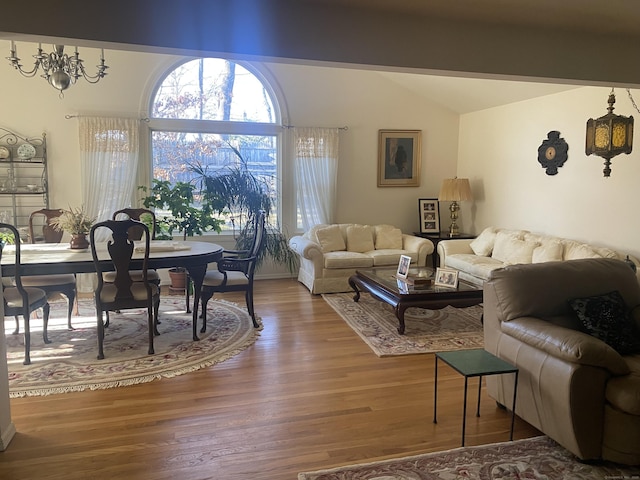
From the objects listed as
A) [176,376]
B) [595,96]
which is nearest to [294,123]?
[595,96]

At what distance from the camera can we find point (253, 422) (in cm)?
274

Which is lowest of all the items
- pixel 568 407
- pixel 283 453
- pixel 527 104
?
pixel 283 453

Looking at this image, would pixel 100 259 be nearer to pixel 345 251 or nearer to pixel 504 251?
pixel 345 251

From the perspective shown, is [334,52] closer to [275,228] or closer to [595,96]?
[595,96]

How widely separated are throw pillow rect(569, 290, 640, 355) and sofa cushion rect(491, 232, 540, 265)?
8.18 ft

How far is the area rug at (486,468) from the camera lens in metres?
2.24

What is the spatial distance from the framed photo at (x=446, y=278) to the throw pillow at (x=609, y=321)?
1.66 m

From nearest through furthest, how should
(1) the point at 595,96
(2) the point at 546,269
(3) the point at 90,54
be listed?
(2) the point at 546,269 → (1) the point at 595,96 → (3) the point at 90,54

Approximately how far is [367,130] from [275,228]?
6.38 feet

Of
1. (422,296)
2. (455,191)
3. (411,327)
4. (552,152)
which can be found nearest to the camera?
(422,296)

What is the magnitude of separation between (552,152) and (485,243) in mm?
1325

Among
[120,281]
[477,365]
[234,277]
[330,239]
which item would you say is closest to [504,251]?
[330,239]

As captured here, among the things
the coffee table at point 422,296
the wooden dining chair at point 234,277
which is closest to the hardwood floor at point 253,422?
the coffee table at point 422,296

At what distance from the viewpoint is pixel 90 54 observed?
221 inches
